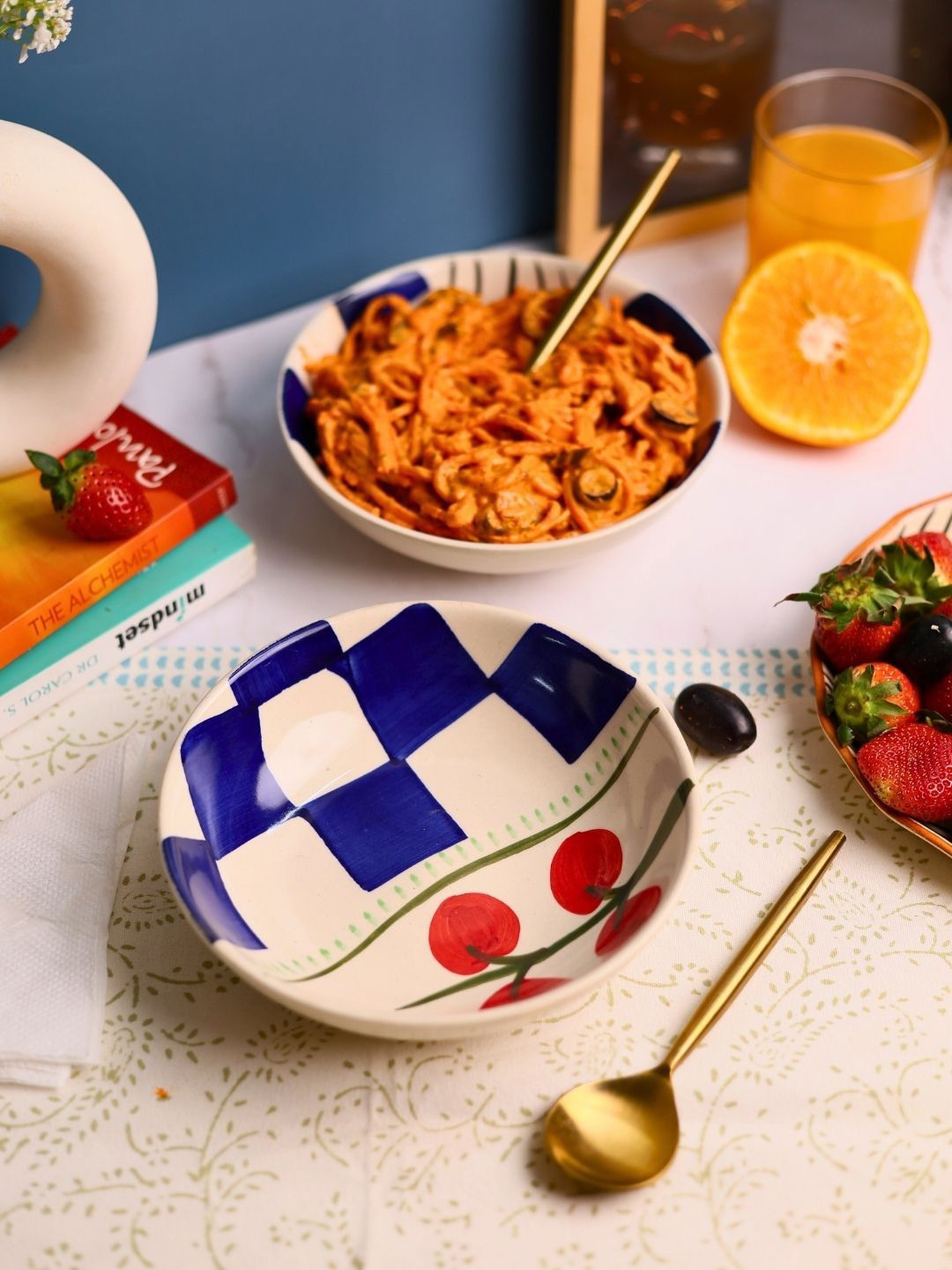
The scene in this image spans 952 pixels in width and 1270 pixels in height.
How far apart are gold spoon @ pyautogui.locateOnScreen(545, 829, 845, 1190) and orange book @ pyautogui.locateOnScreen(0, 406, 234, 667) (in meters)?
0.62

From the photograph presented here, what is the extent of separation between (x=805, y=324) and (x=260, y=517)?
0.65 metres

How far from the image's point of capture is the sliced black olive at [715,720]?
1.10m

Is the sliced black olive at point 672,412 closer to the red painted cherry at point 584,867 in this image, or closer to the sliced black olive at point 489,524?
the sliced black olive at point 489,524

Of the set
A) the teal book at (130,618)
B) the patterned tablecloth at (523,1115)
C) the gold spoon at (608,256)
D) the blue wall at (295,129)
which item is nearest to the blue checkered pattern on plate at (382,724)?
the patterned tablecloth at (523,1115)

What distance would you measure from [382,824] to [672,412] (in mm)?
523

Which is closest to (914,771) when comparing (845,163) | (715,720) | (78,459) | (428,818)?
(715,720)

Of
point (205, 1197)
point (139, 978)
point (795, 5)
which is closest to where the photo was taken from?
point (205, 1197)

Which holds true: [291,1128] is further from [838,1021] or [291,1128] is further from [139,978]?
[838,1021]

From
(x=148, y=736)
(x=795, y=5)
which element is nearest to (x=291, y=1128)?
(x=148, y=736)

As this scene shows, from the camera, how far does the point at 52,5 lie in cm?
97

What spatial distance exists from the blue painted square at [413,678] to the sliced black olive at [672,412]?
344mm

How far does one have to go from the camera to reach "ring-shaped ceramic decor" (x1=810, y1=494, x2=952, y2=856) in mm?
999

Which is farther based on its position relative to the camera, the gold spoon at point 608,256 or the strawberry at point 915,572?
the gold spoon at point 608,256

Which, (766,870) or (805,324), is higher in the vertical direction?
(805,324)
